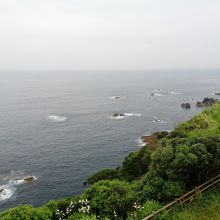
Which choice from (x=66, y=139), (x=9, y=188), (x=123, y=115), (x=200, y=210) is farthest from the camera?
(x=123, y=115)

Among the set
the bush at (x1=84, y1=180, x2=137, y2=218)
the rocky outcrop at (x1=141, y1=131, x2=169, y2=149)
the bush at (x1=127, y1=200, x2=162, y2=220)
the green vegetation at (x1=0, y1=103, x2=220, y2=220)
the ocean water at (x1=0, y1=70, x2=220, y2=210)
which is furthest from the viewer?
the ocean water at (x1=0, y1=70, x2=220, y2=210)

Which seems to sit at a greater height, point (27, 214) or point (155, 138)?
point (27, 214)

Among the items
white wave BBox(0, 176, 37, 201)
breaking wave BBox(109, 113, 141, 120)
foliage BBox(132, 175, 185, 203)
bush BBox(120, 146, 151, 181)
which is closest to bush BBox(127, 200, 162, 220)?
foliage BBox(132, 175, 185, 203)

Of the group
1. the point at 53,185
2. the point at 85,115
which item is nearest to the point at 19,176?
the point at 53,185

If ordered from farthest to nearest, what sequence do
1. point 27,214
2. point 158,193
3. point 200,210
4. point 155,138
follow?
point 155,138 → point 158,193 → point 200,210 → point 27,214

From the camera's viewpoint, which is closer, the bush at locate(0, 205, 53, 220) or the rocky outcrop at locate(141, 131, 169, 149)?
the bush at locate(0, 205, 53, 220)

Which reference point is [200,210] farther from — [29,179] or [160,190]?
[29,179]

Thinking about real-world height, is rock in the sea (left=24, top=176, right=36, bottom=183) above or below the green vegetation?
below

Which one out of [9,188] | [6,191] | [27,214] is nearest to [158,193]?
[27,214]

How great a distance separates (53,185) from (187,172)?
37438mm

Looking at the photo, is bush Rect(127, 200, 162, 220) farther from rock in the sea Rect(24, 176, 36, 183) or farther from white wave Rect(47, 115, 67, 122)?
white wave Rect(47, 115, 67, 122)

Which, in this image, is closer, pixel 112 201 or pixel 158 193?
pixel 112 201

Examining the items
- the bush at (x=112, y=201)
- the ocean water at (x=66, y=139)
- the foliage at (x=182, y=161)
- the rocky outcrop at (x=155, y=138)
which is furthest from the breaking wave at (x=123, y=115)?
the bush at (x=112, y=201)

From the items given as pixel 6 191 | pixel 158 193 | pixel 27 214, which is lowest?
pixel 6 191
